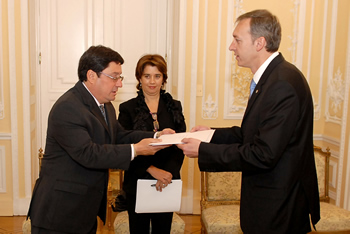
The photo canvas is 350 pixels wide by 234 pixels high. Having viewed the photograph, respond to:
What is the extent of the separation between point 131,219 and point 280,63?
1785 millimetres

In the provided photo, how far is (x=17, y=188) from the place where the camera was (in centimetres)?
508

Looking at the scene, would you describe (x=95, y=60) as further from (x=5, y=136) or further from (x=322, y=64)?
(x=322, y=64)

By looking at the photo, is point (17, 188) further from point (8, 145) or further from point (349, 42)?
point (349, 42)

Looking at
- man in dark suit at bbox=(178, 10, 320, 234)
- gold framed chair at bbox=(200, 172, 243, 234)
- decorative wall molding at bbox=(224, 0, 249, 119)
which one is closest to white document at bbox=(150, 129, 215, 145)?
man in dark suit at bbox=(178, 10, 320, 234)

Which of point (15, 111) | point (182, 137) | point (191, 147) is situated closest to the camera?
point (191, 147)

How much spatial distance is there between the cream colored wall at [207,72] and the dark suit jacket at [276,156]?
8.85 feet

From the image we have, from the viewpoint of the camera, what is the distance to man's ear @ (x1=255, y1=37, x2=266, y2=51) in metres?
2.43

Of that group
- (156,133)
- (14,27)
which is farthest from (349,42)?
(14,27)

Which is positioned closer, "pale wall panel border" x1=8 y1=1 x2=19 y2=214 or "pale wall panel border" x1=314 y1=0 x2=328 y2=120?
"pale wall panel border" x1=8 y1=1 x2=19 y2=214

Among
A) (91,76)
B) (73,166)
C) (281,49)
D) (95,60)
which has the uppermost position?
(281,49)

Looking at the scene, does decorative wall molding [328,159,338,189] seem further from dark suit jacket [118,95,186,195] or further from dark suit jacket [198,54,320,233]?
dark suit jacket [198,54,320,233]

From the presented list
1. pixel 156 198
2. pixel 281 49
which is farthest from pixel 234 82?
pixel 156 198

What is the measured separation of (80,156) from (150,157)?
106 centimetres

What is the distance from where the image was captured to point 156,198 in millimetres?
3195
